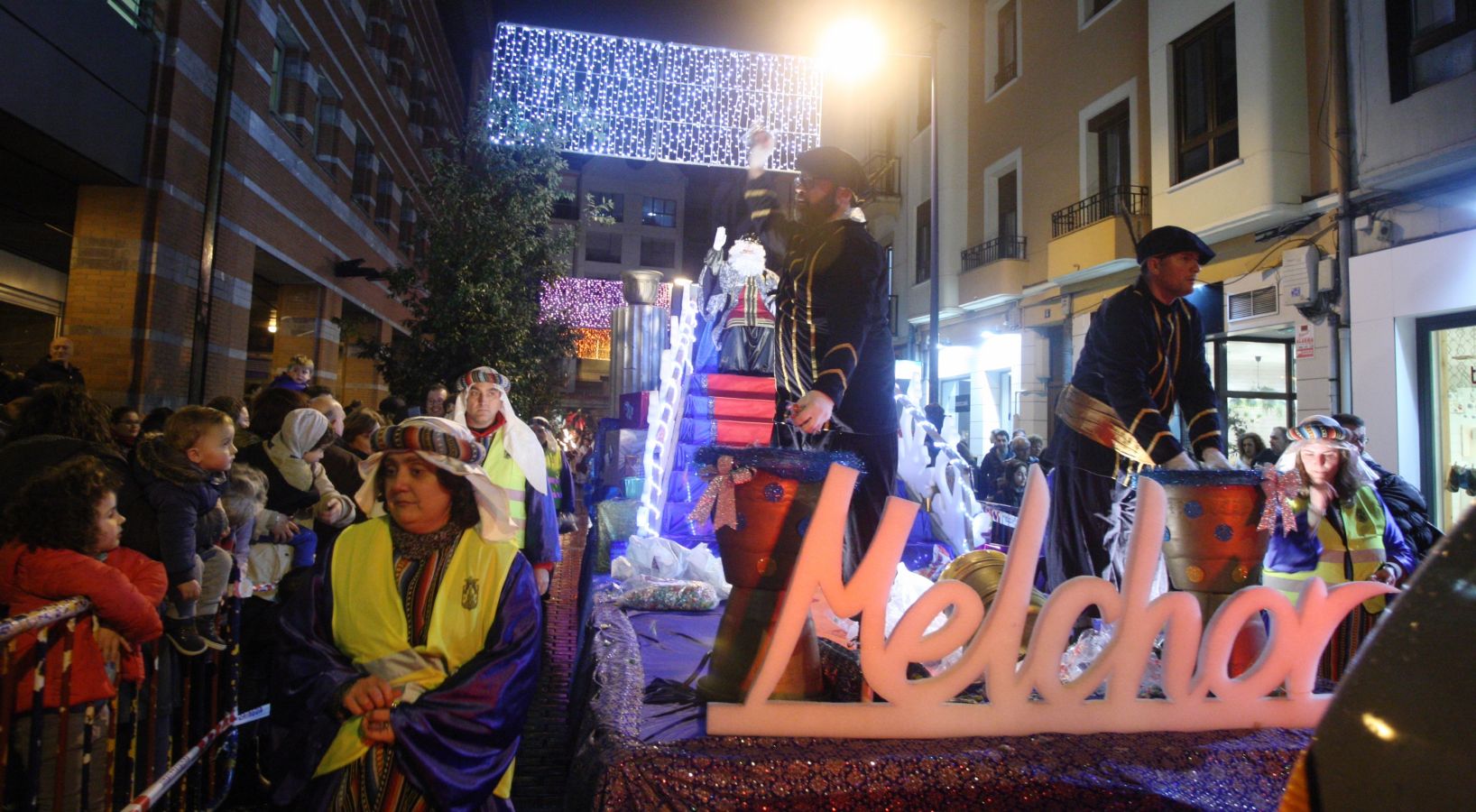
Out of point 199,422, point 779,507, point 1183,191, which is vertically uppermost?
point 1183,191

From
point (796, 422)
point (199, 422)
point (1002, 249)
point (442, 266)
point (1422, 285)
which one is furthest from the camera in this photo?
point (1002, 249)

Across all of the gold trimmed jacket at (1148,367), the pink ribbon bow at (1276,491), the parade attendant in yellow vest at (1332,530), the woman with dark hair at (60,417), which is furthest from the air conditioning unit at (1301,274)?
the woman with dark hair at (60,417)

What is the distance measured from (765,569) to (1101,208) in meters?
13.7

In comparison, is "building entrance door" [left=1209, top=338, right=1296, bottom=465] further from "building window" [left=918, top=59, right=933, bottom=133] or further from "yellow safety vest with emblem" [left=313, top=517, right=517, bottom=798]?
"yellow safety vest with emblem" [left=313, top=517, right=517, bottom=798]

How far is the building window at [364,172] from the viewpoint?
710 inches

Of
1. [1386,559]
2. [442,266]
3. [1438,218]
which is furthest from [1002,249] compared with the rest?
[1386,559]

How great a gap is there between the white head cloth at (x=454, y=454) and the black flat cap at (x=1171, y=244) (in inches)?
105

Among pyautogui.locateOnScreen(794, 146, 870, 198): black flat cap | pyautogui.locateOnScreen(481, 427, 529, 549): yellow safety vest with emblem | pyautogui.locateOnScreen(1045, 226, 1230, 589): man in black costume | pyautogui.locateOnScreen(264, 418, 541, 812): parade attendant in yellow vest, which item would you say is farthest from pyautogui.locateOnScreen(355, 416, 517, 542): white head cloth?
pyautogui.locateOnScreen(1045, 226, 1230, 589): man in black costume

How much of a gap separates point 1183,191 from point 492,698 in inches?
483

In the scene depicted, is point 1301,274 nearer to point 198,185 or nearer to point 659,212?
point 198,185

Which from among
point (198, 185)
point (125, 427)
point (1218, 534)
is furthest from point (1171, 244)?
point (198, 185)

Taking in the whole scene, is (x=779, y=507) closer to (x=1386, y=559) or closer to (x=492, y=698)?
(x=492, y=698)

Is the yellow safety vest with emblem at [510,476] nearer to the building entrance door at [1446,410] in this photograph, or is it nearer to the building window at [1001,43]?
the building entrance door at [1446,410]

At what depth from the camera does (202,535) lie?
11.4ft
